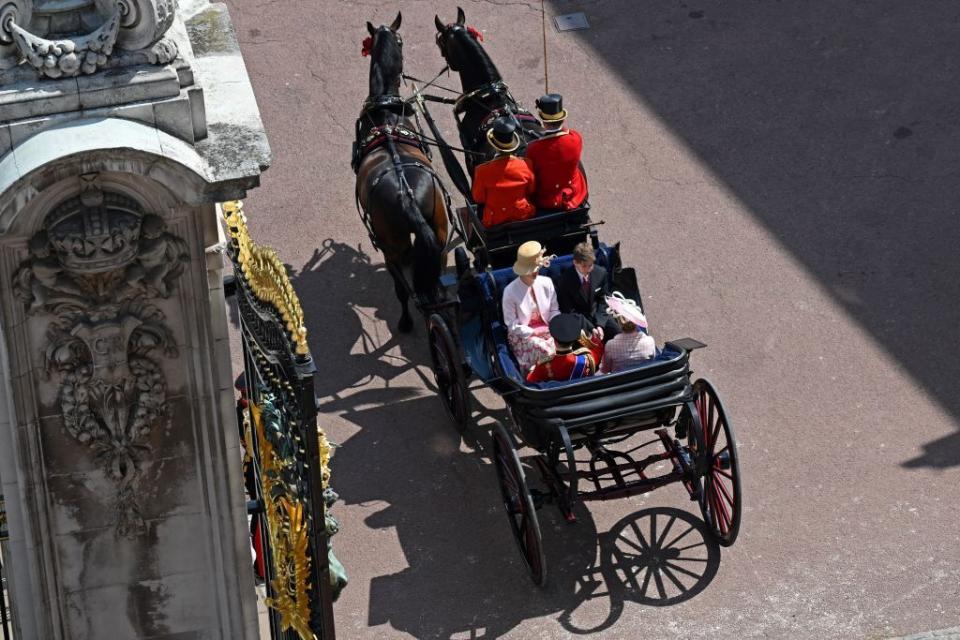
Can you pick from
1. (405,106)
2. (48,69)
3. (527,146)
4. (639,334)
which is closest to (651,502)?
(639,334)

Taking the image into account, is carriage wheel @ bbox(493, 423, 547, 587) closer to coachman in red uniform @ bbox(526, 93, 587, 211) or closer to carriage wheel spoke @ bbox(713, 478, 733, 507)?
carriage wheel spoke @ bbox(713, 478, 733, 507)

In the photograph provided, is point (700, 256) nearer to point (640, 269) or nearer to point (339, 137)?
point (640, 269)

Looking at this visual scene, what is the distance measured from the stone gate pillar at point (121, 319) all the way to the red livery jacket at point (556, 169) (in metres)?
5.50

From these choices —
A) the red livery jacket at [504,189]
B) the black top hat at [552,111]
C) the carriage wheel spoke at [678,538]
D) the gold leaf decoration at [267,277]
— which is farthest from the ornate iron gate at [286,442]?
the black top hat at [552,111]

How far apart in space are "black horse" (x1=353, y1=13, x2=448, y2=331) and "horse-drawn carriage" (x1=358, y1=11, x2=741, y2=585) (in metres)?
0.07

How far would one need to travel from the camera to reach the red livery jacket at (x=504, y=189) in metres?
10.2

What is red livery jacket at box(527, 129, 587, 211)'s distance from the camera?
1027 cm

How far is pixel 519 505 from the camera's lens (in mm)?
9242

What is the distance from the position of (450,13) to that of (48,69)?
11.5 m

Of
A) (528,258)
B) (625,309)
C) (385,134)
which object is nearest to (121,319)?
(528,258)

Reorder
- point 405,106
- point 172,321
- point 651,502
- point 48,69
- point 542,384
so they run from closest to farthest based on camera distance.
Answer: point 48,69
point 172,321
point 542,384
point 651,502
point 405,106

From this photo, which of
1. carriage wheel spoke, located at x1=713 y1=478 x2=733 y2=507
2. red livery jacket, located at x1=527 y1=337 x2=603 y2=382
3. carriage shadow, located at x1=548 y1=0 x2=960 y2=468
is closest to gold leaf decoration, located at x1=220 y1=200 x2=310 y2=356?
red livery jacket, located at x1=527 y1=337 x2=603 y2=382

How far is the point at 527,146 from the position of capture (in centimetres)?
1056

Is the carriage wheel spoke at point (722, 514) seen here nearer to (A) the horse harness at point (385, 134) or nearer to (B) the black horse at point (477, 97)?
(B) the black horse at point (477, 97)
